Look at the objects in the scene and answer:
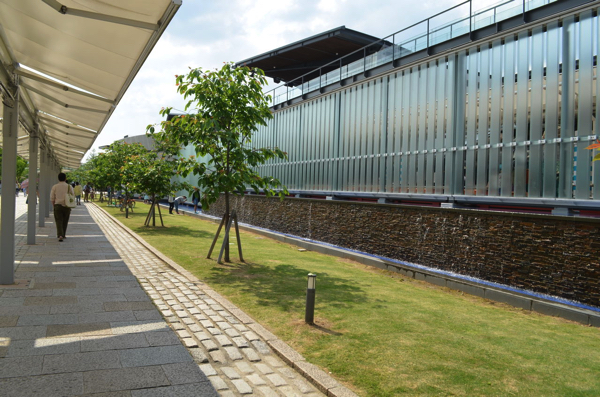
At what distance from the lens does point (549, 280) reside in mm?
8180

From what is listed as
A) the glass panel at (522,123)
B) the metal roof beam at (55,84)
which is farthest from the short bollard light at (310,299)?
the glass panel at (522,123)

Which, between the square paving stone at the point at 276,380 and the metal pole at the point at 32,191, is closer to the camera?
the square paving stone at the point at 276,380

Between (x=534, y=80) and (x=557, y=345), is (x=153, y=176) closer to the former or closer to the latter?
(x=534, y=80)

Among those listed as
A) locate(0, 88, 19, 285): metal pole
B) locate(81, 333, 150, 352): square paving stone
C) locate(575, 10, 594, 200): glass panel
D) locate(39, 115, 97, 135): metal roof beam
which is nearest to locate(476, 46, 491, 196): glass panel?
locate(575, 10, 594, 200): glass panel

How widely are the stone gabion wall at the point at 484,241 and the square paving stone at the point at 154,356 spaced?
6.72 metres

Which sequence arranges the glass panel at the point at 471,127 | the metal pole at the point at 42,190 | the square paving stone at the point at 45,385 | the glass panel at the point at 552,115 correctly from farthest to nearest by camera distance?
the metal pole at the point at 42,190
the glass panel at the point at 471,127
the glass panel at the point at 552,115
the square paving stone at the point at 45,385

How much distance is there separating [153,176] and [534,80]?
1452 cm

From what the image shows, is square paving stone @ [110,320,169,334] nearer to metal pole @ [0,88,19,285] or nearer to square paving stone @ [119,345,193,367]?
square paving stone @ [119,345,193,367]

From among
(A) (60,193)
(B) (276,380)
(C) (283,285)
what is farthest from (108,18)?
(A) (60,193)

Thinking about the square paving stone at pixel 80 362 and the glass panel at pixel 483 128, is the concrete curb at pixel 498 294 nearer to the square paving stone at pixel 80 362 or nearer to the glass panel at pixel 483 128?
the glass panel at pixel 483 128

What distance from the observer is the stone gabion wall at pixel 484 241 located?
25.3 ft

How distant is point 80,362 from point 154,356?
68 cm

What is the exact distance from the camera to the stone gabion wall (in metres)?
7.72

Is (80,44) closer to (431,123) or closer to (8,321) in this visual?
(8,321)
